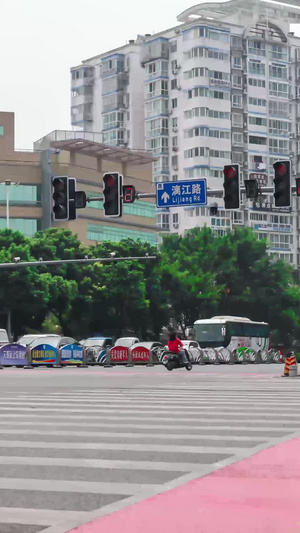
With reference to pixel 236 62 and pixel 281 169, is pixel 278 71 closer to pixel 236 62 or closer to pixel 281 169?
pixel 236 62

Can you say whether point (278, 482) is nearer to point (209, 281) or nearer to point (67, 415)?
point (67, 415)

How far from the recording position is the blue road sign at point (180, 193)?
3086cm

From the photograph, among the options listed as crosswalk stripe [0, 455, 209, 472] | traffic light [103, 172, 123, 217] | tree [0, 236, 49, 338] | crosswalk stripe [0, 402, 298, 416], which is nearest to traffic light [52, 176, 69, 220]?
traffic light [103, 172, 123, 217]

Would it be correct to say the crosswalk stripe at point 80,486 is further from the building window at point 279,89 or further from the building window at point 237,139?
the building window at point 279,89

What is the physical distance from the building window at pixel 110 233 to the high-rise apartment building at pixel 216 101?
2202 cm

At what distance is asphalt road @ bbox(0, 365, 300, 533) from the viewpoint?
8.02m

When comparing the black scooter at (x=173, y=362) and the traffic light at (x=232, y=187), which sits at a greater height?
the traffic light at (x=232, y=187)

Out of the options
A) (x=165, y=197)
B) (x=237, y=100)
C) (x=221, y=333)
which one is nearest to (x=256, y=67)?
(x=237, y=100)

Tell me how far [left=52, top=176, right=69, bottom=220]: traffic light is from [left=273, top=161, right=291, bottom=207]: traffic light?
16.9 feet

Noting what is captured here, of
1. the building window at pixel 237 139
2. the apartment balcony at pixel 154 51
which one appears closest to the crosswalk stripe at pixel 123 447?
the building window at pixel 237 139

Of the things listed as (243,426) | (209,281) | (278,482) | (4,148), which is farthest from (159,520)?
(4,148)

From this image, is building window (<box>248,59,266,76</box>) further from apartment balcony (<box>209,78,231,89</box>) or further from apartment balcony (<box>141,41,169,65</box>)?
apartment balcony (<box>141,41,169,65</box>)

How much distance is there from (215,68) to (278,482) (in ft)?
396

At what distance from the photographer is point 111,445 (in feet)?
39.5
